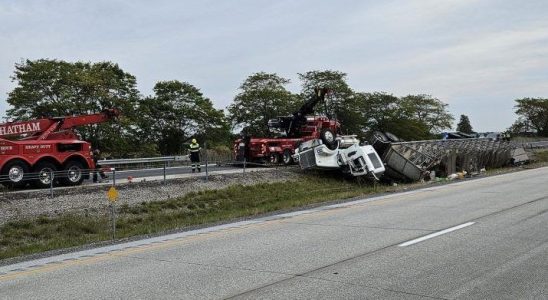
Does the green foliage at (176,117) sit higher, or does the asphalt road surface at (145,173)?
the green foliage at (176,117)

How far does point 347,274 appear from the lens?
7098 mm

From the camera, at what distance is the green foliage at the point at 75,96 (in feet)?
141

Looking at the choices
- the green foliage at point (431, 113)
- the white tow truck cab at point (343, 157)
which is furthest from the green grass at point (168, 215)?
the green foliage at point (431, 113)

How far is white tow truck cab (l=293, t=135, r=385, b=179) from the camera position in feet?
86.9

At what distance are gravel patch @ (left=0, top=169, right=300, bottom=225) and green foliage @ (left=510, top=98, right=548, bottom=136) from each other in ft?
301

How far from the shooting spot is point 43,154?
19.2 meters

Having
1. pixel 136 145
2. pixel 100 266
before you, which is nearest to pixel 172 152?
pixel 136 145

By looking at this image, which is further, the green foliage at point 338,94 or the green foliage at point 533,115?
the green foliage at point 533,115

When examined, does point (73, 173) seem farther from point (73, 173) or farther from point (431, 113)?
point (431, 113)

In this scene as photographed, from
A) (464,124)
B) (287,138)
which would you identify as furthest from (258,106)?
(464,124)

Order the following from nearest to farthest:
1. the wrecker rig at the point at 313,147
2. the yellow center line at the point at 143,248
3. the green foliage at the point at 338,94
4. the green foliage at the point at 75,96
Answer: the yellow center line at the point at 143,248 < the wrecker rig at the point at 313,147 < the green foliage at the point at 75,96 < the green foliage at the point at 338,94

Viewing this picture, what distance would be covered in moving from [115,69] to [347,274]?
161 feet

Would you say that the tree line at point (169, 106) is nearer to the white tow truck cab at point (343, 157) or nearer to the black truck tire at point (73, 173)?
the white tow truck cab at point (343, 157)

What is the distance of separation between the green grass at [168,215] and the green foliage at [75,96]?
25116 mm
